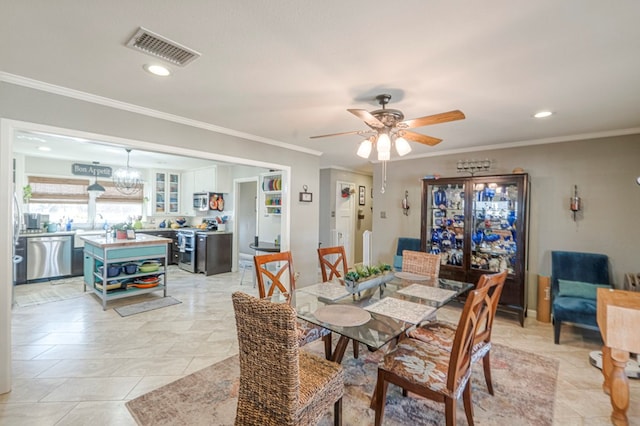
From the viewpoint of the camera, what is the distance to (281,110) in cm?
284

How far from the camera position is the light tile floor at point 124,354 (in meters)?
2.07

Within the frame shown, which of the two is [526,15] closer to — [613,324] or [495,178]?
[613,324]

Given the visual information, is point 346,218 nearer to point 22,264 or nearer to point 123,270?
point 123,270

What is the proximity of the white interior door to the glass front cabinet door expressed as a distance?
2.69 meters

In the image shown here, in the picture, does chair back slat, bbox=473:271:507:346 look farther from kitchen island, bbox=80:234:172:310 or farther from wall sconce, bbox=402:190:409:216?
kitchen island, bbox=80:234:172:310

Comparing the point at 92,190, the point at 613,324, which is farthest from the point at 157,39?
the point at 92,190

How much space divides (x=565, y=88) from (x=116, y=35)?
10.2 feet

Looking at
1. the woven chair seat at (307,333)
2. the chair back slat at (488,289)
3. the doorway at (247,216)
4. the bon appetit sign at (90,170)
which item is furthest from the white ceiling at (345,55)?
the bon appetit sign at (90,170)

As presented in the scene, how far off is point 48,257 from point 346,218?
19.5 feet

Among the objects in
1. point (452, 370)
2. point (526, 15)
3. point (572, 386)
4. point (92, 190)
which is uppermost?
point (526, 15)

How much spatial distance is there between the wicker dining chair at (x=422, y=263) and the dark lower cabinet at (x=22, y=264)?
634cm

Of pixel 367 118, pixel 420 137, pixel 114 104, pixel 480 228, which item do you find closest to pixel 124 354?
pixel 114 104

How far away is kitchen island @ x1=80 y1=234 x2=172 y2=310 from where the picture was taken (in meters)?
4.00

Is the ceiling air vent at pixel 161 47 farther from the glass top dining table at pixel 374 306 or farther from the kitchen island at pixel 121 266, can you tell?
the kitchen island at pixel 121 266
